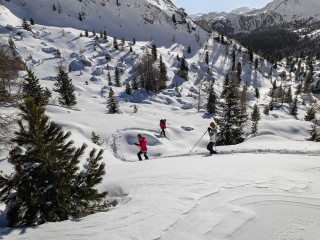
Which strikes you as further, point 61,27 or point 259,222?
point 61,27

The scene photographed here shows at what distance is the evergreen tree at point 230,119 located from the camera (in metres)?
16.8

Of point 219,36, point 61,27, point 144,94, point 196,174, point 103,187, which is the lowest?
point 103,187

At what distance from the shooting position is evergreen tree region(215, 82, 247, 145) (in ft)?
55.2

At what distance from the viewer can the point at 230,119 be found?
17141mm

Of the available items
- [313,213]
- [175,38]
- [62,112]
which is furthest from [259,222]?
[175,38]

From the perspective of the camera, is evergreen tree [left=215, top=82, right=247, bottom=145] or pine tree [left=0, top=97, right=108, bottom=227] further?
evergreen tree [left=215, top=82, right=247, bottom=145]

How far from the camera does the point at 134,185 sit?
475 centimetres

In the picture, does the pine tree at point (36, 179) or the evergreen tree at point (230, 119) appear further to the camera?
the evergreen tree at point (230, 119)

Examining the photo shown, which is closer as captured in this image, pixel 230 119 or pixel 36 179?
pixel 36 179

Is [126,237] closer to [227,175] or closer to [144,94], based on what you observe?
[227,175]

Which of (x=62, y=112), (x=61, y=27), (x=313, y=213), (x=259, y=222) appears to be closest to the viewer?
(x=259, y=222)

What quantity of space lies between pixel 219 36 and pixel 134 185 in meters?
Result: 104

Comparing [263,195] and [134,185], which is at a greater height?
[263,195]

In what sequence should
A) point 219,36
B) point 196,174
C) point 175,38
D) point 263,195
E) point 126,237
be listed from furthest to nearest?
point 219,36, point 175,38, point 196,174, point 263,195, point 126,237
